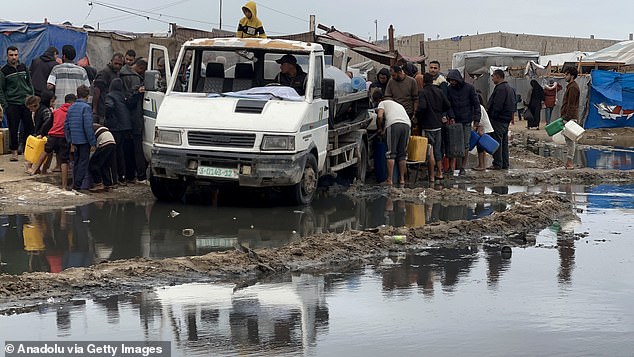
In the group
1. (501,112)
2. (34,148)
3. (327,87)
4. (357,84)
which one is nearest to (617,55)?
(501,112)

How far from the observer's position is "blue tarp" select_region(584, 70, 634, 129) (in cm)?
3123

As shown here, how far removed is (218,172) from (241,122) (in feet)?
2.33

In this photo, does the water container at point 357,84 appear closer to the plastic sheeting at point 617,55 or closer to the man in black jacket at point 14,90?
the man in black jacket at point 14,90

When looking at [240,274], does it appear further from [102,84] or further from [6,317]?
[102,84]

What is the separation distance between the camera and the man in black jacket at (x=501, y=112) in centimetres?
1853

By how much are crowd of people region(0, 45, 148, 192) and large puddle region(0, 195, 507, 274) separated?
3.55 ft

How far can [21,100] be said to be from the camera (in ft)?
54.3

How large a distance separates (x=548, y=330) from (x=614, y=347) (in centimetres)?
53

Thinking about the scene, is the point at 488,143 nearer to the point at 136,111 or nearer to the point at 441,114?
the point at 441,114

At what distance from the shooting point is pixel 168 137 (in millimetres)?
12828

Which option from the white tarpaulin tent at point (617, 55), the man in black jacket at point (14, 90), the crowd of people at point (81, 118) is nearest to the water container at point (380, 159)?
the crowd of people at point (81, 118)

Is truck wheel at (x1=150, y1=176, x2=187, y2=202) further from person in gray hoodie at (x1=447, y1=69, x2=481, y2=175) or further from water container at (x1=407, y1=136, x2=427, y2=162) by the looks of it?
person in gray hoodie at (x1=447, y1=69, x2=481, y2=175)

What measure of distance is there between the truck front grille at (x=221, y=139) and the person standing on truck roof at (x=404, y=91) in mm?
5017

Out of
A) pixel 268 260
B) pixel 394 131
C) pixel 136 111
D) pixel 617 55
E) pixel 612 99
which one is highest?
pixel 617 55
